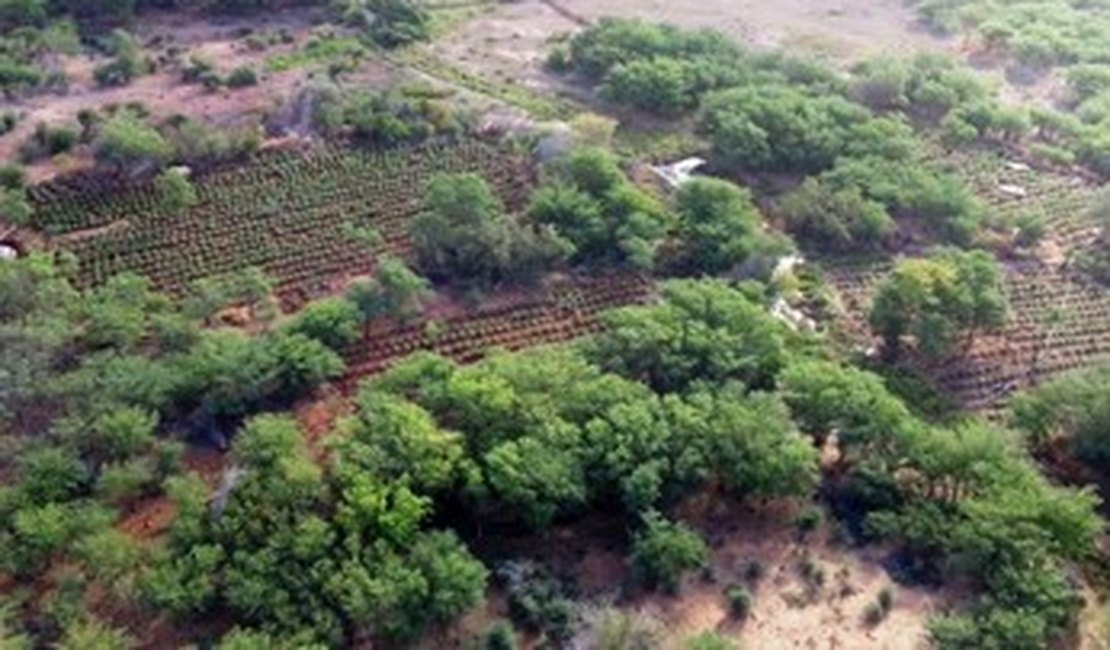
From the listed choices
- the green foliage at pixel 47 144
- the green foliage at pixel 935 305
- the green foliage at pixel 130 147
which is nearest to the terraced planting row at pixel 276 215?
the green foliage at pixel 130 147

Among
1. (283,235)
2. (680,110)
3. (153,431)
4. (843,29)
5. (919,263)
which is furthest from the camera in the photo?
(843,29)

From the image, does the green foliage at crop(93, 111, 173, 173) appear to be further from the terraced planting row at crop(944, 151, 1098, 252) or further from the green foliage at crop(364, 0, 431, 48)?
the terraced planting row at crop(944, 151, 1098, 252)

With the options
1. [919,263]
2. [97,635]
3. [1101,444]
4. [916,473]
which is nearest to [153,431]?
[97,635]

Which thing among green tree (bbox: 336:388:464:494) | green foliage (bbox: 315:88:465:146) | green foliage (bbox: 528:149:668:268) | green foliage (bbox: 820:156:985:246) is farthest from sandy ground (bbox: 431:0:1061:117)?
green tree (bbox: 336:388:464:494)

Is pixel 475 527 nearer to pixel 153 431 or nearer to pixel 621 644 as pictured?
pixel 621 644

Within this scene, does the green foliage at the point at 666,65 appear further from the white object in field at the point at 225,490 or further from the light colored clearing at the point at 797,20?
the white object in field at the point at 225,490

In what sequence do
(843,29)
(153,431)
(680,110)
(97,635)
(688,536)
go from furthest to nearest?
(843,29) < (680,110) < (153,431) < (688,536) < (97,635)
